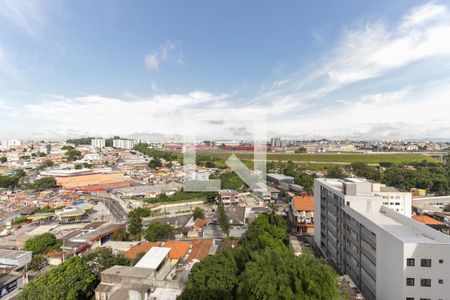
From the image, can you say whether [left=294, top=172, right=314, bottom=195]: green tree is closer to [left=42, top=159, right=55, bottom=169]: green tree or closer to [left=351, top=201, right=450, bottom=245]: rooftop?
[left=351, top=201, right=450, bottom=245]: rooftop

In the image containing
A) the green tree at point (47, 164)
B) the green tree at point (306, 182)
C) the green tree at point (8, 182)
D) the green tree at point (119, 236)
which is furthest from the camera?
the green tree at point (47, 164)

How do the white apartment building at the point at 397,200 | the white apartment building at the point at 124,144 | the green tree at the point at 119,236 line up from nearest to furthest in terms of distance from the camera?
the green tree at the point at 119,236
the white apartment building at the point at 397,200
the white apartment building at the point at 124,144

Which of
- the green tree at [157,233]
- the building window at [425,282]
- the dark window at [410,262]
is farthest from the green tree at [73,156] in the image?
the building window at [425,282]

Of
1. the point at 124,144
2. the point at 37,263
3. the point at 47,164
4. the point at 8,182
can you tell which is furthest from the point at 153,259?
the point at 124,144

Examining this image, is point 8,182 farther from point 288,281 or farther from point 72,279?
point 288,281

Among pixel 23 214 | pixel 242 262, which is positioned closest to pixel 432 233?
pixel 242 262

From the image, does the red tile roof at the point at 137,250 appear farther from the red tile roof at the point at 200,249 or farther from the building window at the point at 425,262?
the building window at the point at 425,262

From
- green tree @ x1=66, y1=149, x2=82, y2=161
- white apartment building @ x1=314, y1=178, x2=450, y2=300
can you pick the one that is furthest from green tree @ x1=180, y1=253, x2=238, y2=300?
green tree @ x1=66, y1=149, x2=82, y2=161
